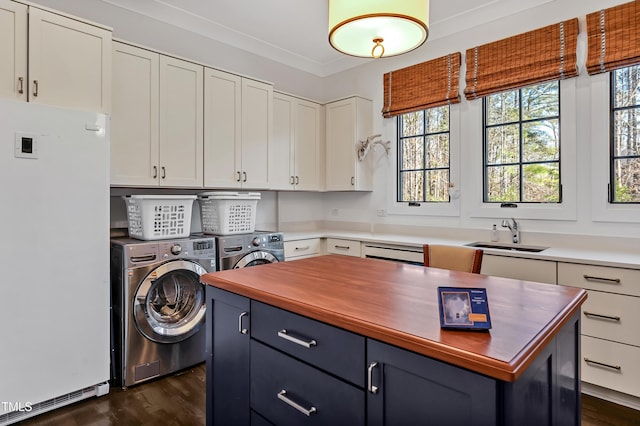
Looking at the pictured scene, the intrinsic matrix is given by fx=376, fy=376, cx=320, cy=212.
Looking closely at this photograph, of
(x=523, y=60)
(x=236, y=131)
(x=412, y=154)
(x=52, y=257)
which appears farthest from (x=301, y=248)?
(x=523, y=60)

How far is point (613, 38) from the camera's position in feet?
8.45

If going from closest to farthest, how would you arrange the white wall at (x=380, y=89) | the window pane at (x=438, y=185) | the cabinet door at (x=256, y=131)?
the white wall at (x=380, y=89), the cabinet door at (x=256, y=131), the window pane at (x=438, y=185)

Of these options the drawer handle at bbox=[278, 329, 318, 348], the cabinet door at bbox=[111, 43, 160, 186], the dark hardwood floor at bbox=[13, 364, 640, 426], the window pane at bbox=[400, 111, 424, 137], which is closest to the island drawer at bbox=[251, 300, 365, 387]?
the drawer handle at bbox=[278, 329, 318, 348]

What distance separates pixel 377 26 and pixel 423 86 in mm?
2130

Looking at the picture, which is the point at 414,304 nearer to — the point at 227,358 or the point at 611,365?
the point at 227,358

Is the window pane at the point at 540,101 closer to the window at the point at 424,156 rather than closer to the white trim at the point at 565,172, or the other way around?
the white trim at the point at 565,172

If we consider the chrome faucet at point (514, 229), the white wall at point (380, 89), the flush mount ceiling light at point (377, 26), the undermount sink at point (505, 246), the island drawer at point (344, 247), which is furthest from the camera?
the island drawer at point (344, 247)

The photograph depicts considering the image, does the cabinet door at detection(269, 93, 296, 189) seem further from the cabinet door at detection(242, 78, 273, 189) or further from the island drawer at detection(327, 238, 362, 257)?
the island drawer at detection(327, 238, 362, 257)

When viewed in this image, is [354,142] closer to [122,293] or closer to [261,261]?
[261,261]

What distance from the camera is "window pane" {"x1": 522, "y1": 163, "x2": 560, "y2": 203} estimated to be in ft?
9.60

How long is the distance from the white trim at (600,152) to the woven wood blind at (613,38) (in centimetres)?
10

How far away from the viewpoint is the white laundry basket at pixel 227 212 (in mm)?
3025

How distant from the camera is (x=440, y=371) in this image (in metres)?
0.91

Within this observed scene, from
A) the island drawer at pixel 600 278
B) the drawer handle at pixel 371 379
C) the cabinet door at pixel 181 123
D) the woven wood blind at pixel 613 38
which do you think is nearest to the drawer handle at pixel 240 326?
the drawer handle at pixel 371 379
